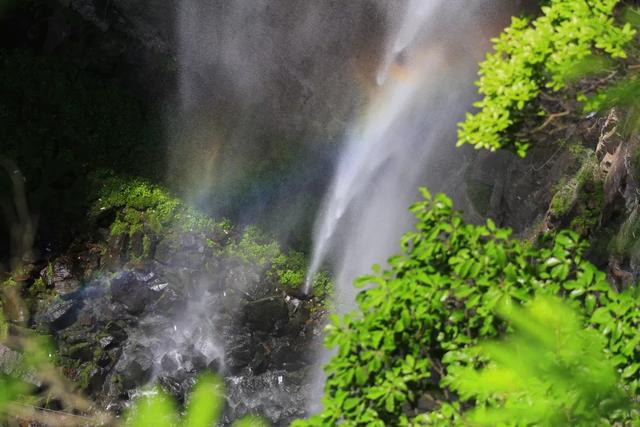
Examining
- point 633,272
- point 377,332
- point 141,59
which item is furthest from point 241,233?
point 377,332

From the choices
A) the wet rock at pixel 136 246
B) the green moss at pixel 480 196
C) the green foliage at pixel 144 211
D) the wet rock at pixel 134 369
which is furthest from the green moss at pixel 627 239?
the wet rock at pixel 136 246

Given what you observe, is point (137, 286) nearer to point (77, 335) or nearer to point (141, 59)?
point (77, 335)

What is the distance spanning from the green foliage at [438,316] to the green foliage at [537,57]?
1160 millimetres

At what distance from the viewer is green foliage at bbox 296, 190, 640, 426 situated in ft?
14.1

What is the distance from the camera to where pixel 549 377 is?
290 cm

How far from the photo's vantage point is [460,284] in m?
4.50

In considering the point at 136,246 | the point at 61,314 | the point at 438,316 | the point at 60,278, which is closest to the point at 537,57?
the point at 438,316

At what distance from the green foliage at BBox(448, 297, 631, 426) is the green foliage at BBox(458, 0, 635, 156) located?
6.59 feet

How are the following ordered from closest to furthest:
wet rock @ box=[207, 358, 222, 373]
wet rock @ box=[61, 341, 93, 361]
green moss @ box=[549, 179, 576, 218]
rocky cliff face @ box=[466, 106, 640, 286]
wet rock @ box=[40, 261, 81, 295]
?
1. rocky cliff face @ box=[466, 106, 640, 286]
2. green moss @ box=[549, 179, 576, 218]
3. wet rock @ box=[61, 341, 93, 361]
4. wet rock @ box=[207, 358, 222, 373]
5. wet rock @ box=[40, 261, 81, 295]

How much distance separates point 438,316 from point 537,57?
6.88ft

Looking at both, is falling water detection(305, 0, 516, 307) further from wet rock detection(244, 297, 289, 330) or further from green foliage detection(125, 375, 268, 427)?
green foliage detection(125, 375, 268, 427)

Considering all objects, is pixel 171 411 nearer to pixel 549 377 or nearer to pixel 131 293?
pixel 549 377

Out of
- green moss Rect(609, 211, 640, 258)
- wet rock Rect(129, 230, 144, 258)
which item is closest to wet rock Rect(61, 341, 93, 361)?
wet rock Rect(129, 230, 144, 258)

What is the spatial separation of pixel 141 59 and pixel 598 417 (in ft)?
41.2
